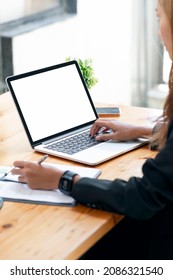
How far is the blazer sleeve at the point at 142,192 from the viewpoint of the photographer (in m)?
1.21

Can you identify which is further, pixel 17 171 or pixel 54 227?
pixel 17 171

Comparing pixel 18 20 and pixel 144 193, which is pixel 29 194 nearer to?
pixel 144 193

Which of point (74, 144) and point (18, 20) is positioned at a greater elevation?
point (18, 20)

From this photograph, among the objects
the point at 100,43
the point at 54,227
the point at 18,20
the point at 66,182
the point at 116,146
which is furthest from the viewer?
the point at 100,43

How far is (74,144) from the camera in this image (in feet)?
5.57

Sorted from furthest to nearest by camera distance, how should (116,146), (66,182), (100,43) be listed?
(100,43) → (116,146) → (66,182)

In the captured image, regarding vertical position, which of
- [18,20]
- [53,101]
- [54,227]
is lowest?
[54,227]

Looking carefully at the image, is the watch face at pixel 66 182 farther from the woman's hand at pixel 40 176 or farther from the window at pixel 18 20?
the window at pixel 18 20

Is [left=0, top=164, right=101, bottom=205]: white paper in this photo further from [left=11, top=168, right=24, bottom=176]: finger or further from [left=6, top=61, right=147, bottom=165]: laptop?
[left=6, top=61, right=147, bottom=165]: laptop

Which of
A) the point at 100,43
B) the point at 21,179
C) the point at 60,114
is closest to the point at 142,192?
the point at 21,179

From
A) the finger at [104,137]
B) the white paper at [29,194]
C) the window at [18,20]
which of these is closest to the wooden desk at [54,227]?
the white paper at [29,194]

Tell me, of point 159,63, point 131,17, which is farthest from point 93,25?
point 159,63

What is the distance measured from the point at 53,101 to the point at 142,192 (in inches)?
24.8

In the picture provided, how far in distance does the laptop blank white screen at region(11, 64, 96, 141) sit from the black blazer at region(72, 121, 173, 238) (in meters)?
0.43
